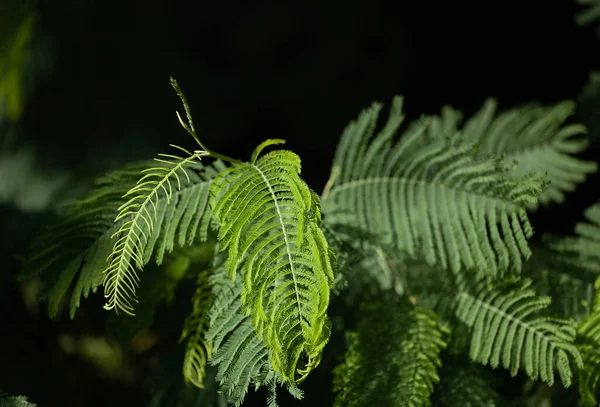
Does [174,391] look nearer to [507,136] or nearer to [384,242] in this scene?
[384,242]

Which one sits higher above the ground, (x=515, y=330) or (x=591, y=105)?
(x=591, y=105)

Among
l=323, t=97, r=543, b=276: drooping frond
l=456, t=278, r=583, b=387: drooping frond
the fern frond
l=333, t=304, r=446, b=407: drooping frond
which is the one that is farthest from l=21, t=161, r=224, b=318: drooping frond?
the fern frond

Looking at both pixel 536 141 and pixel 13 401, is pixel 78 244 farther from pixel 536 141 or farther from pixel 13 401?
pixel 536 141

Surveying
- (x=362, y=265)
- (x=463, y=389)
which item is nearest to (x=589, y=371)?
(x=463, y=389)

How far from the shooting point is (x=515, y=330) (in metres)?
1.20

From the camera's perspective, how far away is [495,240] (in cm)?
119

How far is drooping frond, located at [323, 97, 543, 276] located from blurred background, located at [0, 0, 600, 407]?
869mm

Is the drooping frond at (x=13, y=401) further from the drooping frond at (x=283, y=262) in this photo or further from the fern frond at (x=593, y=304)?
the fern frond at (x=593, y=304)

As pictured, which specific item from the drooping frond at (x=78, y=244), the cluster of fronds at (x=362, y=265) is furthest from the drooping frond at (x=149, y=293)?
the drooping frond at (x=78, y=244)

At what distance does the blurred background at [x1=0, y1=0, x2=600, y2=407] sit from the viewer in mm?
2166

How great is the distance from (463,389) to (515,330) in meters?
0.20

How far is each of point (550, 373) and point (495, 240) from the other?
31cm

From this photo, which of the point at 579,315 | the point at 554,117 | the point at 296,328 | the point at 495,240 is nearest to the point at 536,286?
the point at 579,315

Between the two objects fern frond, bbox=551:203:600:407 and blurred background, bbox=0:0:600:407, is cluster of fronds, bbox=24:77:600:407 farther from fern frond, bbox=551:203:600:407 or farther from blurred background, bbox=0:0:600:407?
blurred background, bbox=0:0:600:407
